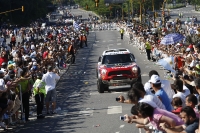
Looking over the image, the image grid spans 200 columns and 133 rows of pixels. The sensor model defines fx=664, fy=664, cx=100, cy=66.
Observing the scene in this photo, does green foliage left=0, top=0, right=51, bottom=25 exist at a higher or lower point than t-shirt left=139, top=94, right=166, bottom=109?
lower

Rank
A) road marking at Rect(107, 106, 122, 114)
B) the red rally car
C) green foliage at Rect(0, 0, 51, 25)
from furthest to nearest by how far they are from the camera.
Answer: green foliage at Rect(0, 0, 51, 25) < the red rally car < road marking at Rect(107, 106, 122, 114)

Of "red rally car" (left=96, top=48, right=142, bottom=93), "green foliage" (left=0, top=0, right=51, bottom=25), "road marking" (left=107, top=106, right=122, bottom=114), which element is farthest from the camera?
"green foliage" (left=0, top=0, right=51, bottom=25)

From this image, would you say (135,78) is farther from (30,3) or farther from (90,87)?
(30,3)

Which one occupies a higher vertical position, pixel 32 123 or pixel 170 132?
pixel 170 132

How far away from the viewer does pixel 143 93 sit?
1189cm

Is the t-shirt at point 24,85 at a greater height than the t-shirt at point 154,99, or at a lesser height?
lesser

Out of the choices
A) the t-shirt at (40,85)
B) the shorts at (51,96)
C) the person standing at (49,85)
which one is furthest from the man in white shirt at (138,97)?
the shorts at (51,96)

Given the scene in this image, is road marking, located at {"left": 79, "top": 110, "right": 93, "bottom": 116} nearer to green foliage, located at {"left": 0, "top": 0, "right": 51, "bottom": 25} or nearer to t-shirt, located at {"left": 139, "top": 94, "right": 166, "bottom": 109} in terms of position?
t-shirt, located at {"left": 139, "top": 94, "right": 166, "bottom": 109}

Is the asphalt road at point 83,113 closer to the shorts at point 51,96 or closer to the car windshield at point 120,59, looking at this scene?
the shorts at point 51,96

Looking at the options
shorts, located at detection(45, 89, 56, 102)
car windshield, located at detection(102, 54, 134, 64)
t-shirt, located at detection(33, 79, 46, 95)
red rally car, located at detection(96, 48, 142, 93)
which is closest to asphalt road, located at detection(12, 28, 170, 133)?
red rally car, located at detection(96, 48, 142, 93)

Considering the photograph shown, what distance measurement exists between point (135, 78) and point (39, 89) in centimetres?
723

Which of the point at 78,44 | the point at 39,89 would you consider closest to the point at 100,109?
the point at 39,89

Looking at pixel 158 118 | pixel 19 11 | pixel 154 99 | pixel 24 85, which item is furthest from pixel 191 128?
pixel 19 11

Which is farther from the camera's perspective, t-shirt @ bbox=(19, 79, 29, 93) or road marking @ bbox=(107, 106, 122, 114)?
road marking @ bbox=(107, 106, 122, 114)
